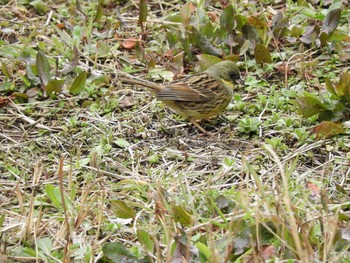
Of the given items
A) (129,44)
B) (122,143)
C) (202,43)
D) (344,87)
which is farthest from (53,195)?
(129,44)

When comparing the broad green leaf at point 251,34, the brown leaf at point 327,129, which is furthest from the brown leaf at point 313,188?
the broad green leaf at point 251,34

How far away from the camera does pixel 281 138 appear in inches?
219

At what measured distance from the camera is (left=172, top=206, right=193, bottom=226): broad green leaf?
14.6 feet

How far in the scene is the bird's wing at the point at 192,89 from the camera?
20.0ft

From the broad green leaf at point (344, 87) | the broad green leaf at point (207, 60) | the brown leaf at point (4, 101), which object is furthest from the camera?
the broad green leaf at point (207, 60)

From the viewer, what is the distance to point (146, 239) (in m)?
4.29

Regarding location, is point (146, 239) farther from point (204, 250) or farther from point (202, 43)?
point (202, 43)

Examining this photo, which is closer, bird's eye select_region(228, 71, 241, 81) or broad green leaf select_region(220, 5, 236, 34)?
bird's eye select_region(228, 71, 241, 81)

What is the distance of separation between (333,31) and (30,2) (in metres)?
2.91

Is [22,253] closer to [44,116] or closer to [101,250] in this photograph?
[101,250]

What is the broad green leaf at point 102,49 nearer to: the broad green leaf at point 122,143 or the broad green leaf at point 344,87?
the broad green leaf at point 122,143

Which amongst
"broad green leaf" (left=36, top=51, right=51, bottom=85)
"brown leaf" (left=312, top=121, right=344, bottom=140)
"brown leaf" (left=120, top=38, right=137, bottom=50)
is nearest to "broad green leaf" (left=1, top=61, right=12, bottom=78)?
"broad green leaf" (left=36, top=51, right=51, bottom=85)

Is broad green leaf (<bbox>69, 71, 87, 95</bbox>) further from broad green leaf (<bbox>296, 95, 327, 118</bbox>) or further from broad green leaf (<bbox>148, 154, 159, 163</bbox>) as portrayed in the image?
broad green leaf (<bbox>296, 95, 327, 118</bbox>)

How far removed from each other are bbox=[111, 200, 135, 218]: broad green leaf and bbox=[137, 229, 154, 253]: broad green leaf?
386 millimetres
